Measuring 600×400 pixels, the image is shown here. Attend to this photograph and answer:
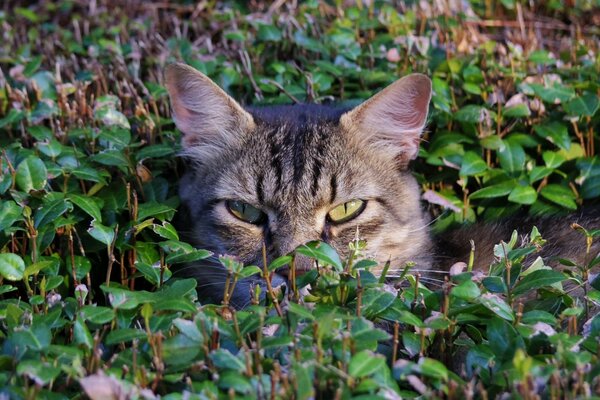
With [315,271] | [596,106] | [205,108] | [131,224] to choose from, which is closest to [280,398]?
[315,271]

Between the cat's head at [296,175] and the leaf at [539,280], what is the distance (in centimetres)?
87

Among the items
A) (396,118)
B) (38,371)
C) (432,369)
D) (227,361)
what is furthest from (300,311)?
(396,118)

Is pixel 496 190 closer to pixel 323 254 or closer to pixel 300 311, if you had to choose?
pixel 323 254

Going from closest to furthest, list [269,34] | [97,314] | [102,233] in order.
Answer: [97,314] → [102,233] → [269,34]

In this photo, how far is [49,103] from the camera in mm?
3900

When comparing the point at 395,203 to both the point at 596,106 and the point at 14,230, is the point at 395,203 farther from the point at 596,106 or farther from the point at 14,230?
the point at 14,230

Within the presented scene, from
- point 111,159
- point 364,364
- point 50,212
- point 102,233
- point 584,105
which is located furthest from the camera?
point 584,105

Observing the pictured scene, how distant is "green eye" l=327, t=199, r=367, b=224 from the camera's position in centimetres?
328

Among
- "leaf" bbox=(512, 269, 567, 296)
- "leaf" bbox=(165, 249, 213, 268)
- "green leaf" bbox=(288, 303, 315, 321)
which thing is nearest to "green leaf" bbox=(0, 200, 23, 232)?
"leaf" bbox=(165, 249, 213, 268)

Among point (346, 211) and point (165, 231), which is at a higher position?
point (165, 231)

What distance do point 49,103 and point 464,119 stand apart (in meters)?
2.02

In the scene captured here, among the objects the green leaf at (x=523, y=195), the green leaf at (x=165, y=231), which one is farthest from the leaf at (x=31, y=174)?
the green leaf at (x=523, y=195)

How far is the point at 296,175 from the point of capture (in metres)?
3.25

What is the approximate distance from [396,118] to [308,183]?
525 millimetres
